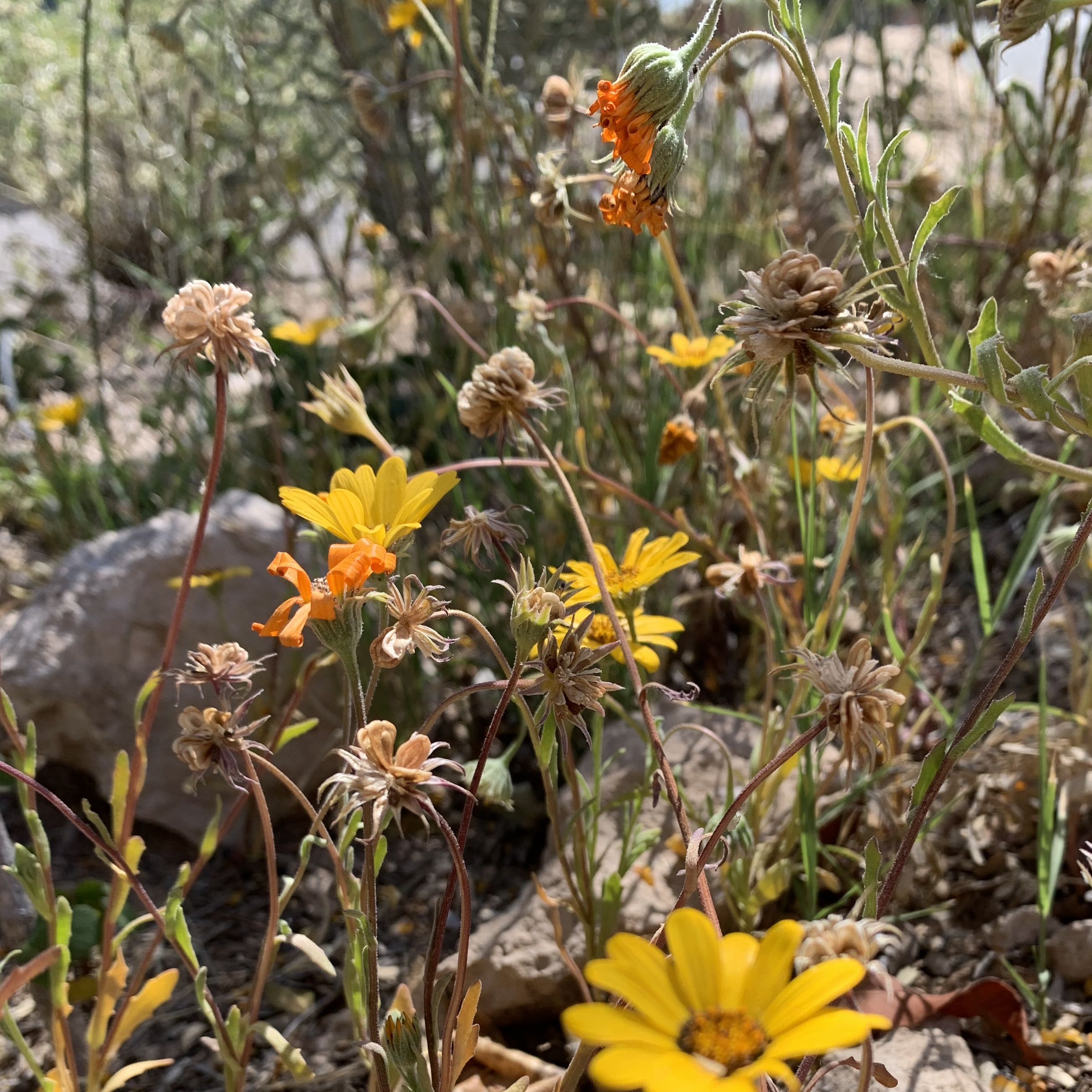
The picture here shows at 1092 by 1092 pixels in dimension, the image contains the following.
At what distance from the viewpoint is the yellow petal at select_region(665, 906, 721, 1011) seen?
0.62 m

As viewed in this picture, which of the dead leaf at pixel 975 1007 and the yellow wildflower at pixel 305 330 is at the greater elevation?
the yellow wildflower at pixel 305 330

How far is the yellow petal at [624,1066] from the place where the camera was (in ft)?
1.69

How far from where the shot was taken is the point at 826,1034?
0.53 meters

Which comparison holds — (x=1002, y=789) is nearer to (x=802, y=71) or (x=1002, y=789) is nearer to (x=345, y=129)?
(x=802, y=71)

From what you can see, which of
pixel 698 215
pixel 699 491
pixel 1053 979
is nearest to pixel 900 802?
pixel 1053 979

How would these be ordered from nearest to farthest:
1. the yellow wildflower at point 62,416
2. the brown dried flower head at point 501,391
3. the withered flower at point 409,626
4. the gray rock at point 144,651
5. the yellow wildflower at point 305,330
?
1. the withered flower at point 409,626
2. the brown dried flower head at point 501,391
3. the gray rock at point 144,651
4. the yellow wildflower at point 305,330
5. the yellow wildflower at point 62,416

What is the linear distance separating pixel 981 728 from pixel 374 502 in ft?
1.88

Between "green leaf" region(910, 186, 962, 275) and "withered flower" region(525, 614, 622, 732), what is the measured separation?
382mm

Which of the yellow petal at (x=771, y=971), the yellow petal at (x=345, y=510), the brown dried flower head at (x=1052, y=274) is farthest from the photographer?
the brown dried flower head at (x=1052, y=274)

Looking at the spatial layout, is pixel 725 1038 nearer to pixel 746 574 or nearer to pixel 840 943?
pixel 840 943

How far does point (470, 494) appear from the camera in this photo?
74.6 inches

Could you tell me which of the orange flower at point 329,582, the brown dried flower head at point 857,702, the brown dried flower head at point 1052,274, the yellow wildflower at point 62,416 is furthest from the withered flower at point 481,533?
the yellow wildflower at point 62,416

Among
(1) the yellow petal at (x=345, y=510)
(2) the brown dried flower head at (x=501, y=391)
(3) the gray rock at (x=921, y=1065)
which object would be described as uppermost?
(2) the brown dried flower head at (x=501, y=391)

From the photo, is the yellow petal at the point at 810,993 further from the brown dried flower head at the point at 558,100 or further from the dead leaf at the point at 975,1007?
the brown dried flower head at the point at 558,100
